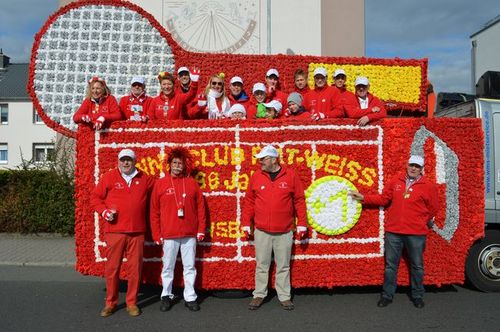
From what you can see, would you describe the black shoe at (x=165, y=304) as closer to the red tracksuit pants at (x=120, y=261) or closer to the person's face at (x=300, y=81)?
the red tracksuit pants at (x=120, y=261)

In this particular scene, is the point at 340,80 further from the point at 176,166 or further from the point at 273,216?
the point at 176,166

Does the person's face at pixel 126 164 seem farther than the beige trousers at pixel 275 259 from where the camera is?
No

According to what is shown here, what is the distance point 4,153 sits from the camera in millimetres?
35031

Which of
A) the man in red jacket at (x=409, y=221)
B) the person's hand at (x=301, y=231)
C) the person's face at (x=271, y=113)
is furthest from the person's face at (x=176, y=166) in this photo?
the man in red jacket at (x=409, y=221)

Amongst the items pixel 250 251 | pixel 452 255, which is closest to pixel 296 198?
pixel 250 251

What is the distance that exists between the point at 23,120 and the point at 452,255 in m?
35.1

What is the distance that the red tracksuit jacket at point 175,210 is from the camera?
5000 millimetres

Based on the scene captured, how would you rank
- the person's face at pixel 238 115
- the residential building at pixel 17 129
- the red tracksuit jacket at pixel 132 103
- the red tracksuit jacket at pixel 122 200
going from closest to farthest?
the red tracksuit jacket at pixel 122 200 → the person's face at pixel 238 115 → the red tracksuit jacket at pixel 132 103 → the residential building at pixel 17 129

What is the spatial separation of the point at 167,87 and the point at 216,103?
0.64 metres

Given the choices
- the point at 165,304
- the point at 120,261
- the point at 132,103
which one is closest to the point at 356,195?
the point at 165,304

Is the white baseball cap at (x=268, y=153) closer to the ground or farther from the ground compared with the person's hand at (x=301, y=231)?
farther from the ground

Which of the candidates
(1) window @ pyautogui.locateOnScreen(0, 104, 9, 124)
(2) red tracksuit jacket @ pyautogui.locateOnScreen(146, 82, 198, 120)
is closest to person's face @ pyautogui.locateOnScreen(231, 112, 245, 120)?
(2) red tracksuit jacket @ pyautogui.locateOnScreen(146, 82, 198, 120)

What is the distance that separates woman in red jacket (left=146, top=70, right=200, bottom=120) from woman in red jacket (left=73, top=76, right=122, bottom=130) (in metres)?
0.45

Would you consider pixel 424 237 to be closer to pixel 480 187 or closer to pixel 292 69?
pixel 480 187
